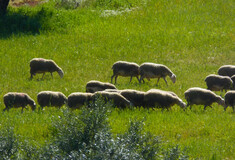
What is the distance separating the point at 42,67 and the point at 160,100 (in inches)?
271

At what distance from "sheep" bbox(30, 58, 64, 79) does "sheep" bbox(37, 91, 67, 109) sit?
4953 mm

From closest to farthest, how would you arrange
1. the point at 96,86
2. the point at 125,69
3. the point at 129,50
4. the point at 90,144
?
1. the point at 90,144
2. the point at 96,86
3. the point at 125,69
4. the point at 129,50

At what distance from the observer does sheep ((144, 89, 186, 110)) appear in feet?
51.8

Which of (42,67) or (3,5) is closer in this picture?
(42,67)

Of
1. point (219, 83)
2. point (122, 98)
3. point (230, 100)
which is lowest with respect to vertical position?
point (219, 83)

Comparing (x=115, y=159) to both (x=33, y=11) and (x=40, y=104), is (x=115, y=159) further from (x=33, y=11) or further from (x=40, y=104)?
(x=33, y=11)

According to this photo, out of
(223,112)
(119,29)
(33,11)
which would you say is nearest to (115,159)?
(223,112)

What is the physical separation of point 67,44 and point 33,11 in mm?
4599

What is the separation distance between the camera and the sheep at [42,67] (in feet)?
69.4

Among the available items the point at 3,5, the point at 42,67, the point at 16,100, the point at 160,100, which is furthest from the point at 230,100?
the point at 3,5

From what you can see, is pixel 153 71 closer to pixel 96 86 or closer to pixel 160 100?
pixel 96 86

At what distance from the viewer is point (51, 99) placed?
16281 millimetres

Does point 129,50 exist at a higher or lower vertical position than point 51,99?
lower

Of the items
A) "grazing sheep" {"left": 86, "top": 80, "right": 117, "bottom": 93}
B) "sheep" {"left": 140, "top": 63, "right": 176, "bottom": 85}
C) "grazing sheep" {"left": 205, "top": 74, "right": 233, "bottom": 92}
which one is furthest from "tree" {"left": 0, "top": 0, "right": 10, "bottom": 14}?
"grazing sheep" {"left": 205, "top": 74, "right": 233, "bottom": 92}
